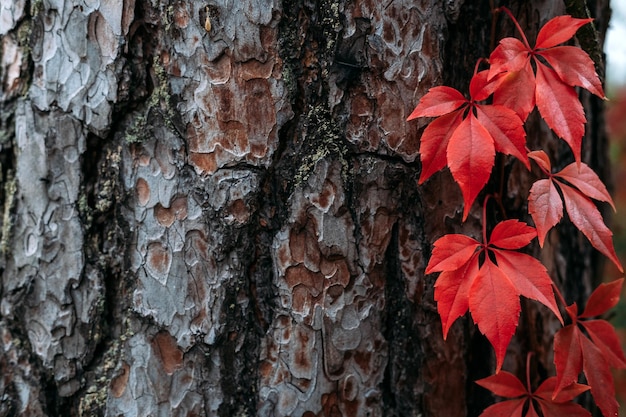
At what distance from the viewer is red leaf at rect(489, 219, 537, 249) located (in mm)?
809

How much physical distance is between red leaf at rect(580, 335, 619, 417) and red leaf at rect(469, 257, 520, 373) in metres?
0.21

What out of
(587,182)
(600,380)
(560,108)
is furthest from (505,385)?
(560,108)

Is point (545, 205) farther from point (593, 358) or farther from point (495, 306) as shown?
point (593, 358)

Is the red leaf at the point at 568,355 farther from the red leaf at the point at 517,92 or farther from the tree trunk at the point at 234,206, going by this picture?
the red leaf at the point at 517,92

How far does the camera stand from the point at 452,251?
0.82m

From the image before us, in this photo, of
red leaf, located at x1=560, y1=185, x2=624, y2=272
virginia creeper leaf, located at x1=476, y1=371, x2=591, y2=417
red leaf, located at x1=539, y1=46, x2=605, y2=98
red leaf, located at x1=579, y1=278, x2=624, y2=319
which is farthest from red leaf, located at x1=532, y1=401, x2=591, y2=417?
red leaf, located at x1=539, y1=46, x2=605, y2=98

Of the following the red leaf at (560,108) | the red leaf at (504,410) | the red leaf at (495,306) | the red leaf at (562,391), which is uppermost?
the red leaf at (560,108)

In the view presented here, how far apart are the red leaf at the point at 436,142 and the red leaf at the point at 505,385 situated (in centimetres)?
38

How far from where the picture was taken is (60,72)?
96cm

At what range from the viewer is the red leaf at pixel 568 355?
89 centimetres

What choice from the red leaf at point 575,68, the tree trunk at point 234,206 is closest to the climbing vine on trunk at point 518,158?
the red leaf at point 575,68

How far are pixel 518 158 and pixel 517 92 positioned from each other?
10 centimetres

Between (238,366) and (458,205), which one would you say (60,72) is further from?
(458,205)

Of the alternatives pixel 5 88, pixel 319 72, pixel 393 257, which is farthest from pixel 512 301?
pixel 5 88
